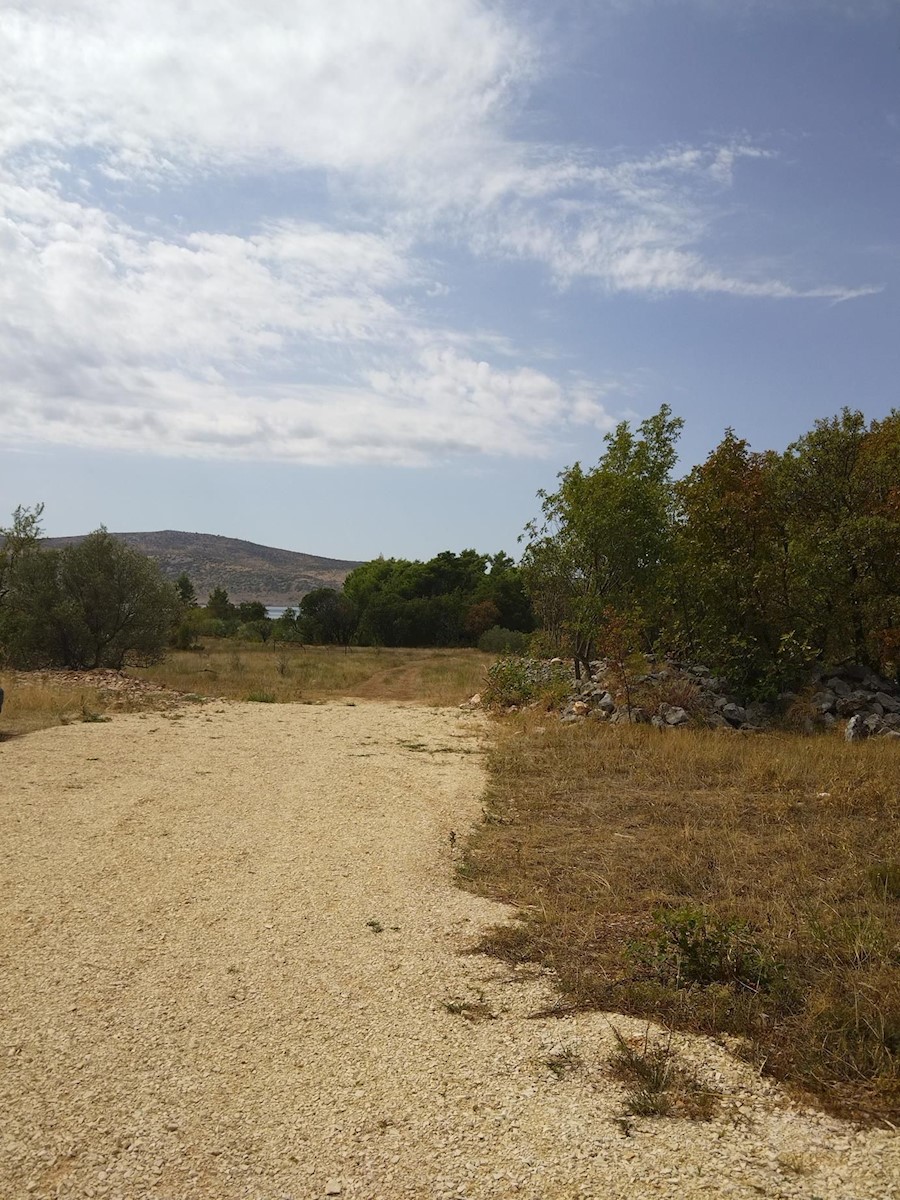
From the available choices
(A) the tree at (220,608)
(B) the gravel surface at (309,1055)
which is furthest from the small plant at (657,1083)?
(A) the tree at (220,608)

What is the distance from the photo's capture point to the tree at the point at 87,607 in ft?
81.2

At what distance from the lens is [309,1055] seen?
4098mm

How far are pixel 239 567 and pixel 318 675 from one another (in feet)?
306

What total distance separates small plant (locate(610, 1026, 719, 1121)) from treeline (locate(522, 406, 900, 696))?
40.8 feet

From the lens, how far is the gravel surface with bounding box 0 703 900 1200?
126 inches

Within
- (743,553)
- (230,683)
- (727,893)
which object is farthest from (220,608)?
(727,893)

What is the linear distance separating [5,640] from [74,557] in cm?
324

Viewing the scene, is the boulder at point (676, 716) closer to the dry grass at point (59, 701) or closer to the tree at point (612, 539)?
the tree at point (612, 539)

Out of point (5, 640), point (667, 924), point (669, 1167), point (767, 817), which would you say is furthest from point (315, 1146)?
point (5, 640)

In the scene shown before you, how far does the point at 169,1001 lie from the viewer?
4629 mm

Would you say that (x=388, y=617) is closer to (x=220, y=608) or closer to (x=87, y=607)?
(x=220, y=608)

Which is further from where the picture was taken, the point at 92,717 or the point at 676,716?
the point at 92,717

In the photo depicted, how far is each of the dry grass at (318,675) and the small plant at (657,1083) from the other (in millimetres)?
17638

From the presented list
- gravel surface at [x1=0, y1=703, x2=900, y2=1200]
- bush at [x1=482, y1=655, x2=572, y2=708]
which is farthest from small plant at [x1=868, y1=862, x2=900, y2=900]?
bush at [x1=482, y1=655, x2=572, y2=708]
